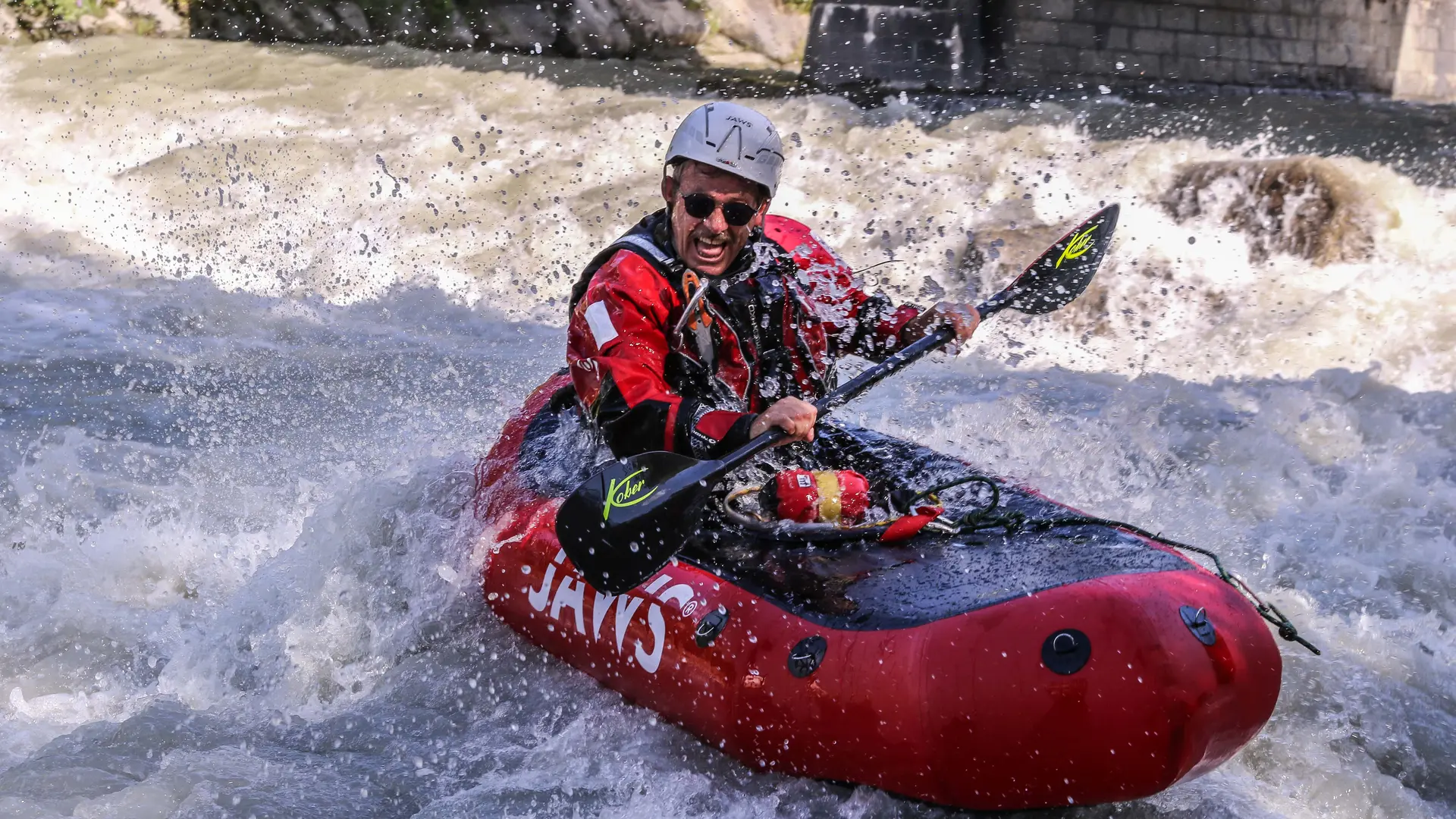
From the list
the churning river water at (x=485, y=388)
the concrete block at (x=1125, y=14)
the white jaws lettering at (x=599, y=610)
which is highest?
the concrete block at (x=1125, y=14)

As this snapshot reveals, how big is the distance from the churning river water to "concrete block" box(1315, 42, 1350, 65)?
0.78 meters

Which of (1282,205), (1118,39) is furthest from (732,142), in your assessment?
(1118,39)

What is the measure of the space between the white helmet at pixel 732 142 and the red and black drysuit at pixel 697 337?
22 cm

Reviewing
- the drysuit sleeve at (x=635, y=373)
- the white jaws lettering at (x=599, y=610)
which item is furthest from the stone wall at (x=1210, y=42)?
the white jaws lettering at (x=599, y=610)

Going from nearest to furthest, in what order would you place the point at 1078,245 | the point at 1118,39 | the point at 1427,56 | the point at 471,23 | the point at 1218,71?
the point at 1078,245 → the point at 471,23 → the point at 1118,39 → the point at 1218,71 → the point at 1427,56

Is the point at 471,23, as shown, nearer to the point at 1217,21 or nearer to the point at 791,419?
the point at 1217,21

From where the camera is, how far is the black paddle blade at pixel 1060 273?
4.23 meters

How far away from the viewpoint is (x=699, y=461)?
3098 mm

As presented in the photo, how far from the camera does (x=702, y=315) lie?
11.5 ft

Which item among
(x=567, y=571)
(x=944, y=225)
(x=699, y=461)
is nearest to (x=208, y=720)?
(x=567, y=571)

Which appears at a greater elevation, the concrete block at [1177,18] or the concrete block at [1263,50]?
the concrete block at [1177,18]

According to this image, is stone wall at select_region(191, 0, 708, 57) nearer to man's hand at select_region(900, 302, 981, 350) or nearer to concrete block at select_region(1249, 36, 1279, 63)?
concrete block at select_region(1249, 36, 1279, 63)

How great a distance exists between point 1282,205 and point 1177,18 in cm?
538

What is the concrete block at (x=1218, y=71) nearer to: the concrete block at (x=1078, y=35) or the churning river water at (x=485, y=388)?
the churning river water at (x=485, y=388)
